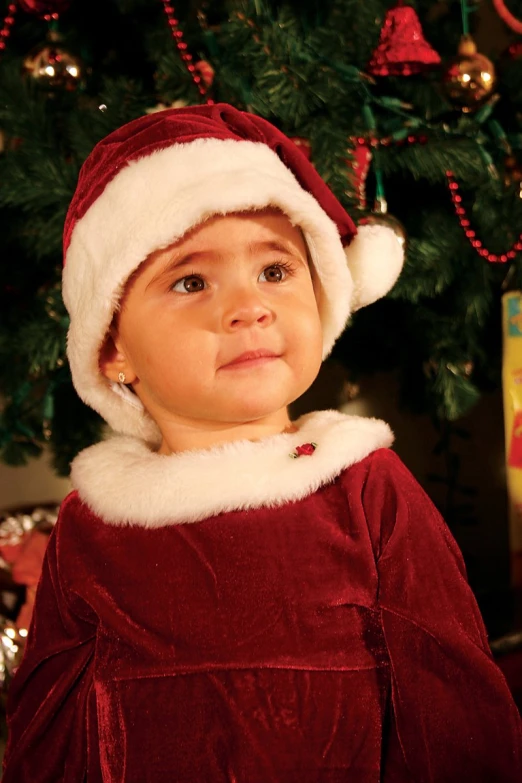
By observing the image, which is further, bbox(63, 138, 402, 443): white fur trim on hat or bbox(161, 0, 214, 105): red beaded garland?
bbox(161, 0, 214, 105): red beaded garland

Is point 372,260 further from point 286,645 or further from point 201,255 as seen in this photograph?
point 286,645

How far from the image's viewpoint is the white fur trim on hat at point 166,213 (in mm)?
711

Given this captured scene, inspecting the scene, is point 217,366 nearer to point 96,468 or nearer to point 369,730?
point 96,468

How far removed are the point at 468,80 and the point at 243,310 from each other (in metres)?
0.54

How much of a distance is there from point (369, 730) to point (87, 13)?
3.80 ft

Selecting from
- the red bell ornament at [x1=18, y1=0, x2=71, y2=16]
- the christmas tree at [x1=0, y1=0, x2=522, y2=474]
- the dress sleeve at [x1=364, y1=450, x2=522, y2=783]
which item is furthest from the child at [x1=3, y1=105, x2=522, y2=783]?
the red bell ornament at [x1=18, y1=0, x2=71, y2=16]

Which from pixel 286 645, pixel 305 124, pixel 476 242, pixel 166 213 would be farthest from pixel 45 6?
pixel 286 645

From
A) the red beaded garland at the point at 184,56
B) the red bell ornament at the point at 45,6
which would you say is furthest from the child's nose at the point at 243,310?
the red bell ornament at the point at 45,6

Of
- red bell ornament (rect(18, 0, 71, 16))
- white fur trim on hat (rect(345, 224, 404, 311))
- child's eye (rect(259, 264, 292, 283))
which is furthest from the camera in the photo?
red bell ornament (rect(18, 0, 71, 16))

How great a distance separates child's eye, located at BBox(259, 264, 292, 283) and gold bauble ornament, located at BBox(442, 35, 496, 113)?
0.43 metres

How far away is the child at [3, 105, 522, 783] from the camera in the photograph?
0.69m

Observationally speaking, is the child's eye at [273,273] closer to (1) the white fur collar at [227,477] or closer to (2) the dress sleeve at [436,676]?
(1) the white fur collar at [227,477]

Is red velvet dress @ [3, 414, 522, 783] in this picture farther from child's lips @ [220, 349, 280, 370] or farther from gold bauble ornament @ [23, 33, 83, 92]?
gold bauble ornament @ [23, 33, 83, 92]

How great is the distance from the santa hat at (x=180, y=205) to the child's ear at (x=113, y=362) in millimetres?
14
